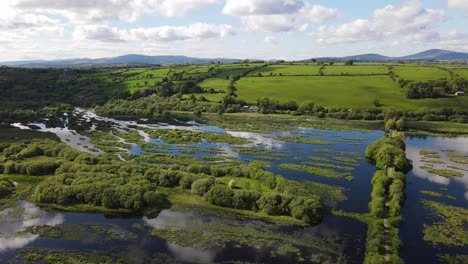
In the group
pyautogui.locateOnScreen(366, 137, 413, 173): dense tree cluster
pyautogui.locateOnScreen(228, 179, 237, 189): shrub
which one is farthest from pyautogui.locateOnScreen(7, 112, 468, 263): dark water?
pyautogui.locateOnScreen(228, 179, 237, 189): shrub

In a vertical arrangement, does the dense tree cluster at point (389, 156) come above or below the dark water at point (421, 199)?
above

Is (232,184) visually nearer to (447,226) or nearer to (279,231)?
(279,231)

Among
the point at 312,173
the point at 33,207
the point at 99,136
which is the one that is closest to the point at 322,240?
the point at 312,173

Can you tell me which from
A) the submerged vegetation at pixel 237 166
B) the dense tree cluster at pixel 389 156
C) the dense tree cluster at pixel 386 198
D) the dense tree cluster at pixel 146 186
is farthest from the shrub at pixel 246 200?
the dense tree cluster at pixel 389 156

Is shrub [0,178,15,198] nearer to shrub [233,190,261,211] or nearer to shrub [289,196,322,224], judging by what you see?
shrub [233,190,261,211]

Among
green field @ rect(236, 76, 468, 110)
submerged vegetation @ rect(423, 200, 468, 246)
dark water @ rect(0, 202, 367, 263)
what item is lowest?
dark water @ rect(0, 202, 367, 263)

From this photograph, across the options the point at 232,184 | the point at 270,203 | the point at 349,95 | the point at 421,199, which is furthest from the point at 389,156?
the point at 349,95

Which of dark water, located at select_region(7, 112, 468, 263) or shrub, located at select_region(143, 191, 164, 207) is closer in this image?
dark water, located at select_region(7, 112, 468, 263)

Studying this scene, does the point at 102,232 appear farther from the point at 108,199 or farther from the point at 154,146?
the point at 154,146

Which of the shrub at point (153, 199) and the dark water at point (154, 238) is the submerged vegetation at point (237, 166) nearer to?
the shrub at point (153, 199)

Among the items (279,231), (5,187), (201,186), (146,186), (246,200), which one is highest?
(146,186)

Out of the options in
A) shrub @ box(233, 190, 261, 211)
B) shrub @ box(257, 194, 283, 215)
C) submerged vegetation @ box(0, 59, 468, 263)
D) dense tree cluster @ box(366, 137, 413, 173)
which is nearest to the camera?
submerged vegetation @ box(0, 59, 468, 263)
